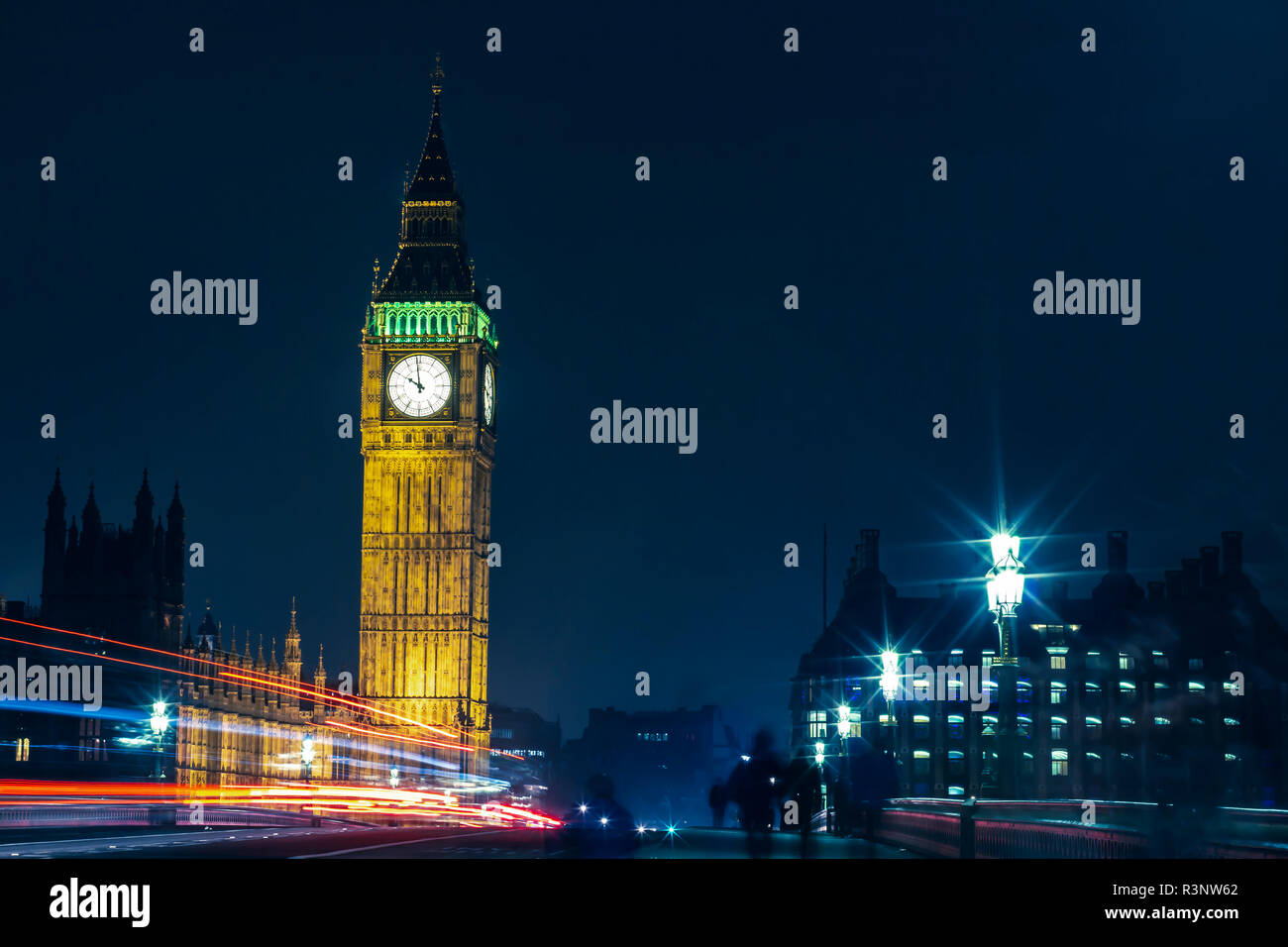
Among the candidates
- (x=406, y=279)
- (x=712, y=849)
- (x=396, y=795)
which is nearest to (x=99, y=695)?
(x=396, y=795)

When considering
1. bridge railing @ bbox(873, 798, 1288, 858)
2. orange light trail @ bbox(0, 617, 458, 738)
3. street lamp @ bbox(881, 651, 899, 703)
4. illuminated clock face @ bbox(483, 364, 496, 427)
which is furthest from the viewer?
illuminated clock face @ bbox(483, 364, 496, 427)

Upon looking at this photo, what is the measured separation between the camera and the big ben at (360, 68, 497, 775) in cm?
12569

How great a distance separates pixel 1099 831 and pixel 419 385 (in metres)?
100

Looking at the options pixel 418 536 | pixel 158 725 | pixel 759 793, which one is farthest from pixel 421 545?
pixel 759 793

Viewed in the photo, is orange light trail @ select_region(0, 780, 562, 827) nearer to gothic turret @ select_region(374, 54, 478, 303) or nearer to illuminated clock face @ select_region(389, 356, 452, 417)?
illuminated clock face @ select_region(389, 356, 452, 417)

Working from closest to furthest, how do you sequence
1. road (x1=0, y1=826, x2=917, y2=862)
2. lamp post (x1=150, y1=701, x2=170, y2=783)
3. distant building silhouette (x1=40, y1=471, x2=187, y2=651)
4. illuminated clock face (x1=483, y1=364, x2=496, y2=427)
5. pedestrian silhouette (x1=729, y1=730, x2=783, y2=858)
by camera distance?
road (x1=0, y1=826, x2=917, y2=862) < pedestrian silhouette (x1=729, y1=730, x2=783, y2=858) < lamp post (x1=150, y1=701, x2=170, y2=783) < distant building silhouette (x1=40, y1=471, x2=187, y2=651) < illuminated clock face (x1=483, y1=364, x2=496, y2=427)

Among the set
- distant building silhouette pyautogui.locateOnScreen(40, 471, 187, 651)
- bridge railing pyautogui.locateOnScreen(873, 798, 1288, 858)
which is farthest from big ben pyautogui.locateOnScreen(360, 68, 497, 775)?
bridge railing pyautogui.locateOnScreen(873, 798, 1288, 858)

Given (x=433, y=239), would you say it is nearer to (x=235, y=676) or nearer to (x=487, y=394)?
(x=487, y=394)

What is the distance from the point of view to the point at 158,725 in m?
72.8

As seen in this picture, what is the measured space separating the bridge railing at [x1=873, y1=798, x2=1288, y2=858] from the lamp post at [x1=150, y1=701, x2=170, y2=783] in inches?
1387

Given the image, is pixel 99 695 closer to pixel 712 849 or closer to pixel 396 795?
pixel 396 795

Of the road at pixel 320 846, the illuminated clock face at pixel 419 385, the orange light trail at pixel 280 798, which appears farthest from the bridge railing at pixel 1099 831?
the illuminated clock face at pixel 419 385
